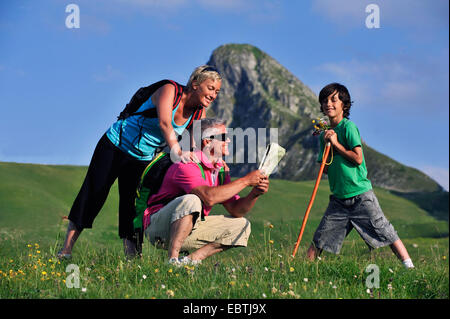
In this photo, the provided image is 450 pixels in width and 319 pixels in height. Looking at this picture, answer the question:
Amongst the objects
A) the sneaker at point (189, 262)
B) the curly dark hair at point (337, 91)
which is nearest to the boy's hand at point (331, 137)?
the curly dark hair at point (337, 91)

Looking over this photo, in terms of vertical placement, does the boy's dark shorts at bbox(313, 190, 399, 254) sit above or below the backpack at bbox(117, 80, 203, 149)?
below

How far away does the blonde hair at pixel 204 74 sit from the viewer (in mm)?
5605

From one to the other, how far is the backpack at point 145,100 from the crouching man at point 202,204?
53 centimetres

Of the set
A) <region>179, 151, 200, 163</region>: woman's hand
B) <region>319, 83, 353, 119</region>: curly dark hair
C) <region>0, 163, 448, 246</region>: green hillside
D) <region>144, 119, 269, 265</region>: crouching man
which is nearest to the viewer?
<region>144, 119, 269, 265</region>: crouching man

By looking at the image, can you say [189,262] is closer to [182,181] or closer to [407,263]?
[182,181]

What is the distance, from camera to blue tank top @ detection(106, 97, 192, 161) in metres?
6.04

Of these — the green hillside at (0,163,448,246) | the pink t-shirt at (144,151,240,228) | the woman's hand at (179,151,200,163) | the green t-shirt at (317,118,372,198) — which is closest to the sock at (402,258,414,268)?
the green t-shirt at (317,118,372,198)

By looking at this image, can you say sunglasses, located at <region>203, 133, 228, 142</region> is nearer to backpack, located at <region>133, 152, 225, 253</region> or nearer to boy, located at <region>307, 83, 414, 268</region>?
backpack, located at <region>133, 152, 225, 253</region>

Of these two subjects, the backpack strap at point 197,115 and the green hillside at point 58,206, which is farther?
the green hillside at point 58,206

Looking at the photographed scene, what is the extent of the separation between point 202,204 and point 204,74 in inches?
57.8

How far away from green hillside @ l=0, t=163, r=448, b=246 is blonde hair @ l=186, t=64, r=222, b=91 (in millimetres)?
4502

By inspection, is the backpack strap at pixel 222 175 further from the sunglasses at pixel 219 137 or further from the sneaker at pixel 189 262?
the sneaker at pixel 189 262

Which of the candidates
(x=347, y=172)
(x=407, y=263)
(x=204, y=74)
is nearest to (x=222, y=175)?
(x=204, y=74)
